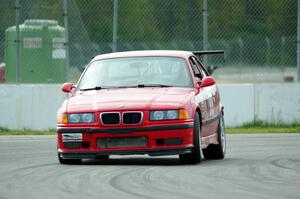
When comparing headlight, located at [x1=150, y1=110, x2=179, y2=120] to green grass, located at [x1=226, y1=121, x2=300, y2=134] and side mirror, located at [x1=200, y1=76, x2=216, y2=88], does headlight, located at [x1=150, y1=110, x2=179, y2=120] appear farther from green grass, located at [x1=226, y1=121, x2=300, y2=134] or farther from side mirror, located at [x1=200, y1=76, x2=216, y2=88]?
green grass, located at [x1=226, y1=121, x2=300, y2=134]

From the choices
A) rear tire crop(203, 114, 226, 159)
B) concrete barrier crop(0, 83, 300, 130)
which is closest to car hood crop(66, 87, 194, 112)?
rear tire crop(203, 114, 226, 159)

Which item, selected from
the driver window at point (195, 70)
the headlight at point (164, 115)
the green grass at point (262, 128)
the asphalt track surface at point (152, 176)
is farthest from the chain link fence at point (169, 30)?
the headlight at point (164, 115)

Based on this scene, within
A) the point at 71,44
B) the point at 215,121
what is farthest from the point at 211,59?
the point at 215,121

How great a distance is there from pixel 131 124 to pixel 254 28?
10100 mm

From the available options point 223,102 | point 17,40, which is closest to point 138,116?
point 223,102

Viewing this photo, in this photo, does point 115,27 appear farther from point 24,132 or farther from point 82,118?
point 82,118

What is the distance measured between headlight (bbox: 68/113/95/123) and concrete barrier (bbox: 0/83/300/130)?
9.08 metres

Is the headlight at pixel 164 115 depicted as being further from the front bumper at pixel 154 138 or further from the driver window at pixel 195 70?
the driver window at pixel 195 70

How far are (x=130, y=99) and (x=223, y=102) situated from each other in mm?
9258

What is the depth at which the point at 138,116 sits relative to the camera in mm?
12703

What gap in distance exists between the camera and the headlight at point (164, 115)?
12695mm

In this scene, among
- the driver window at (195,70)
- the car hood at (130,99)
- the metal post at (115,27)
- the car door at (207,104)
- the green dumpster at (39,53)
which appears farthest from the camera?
the green dumpster at (39,53)

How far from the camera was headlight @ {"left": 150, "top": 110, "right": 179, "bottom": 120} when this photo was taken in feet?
41.7

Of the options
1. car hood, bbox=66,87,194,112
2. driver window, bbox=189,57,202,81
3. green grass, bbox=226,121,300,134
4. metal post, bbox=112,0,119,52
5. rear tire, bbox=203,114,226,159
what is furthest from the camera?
metal post, bbox=112,0,119,52
